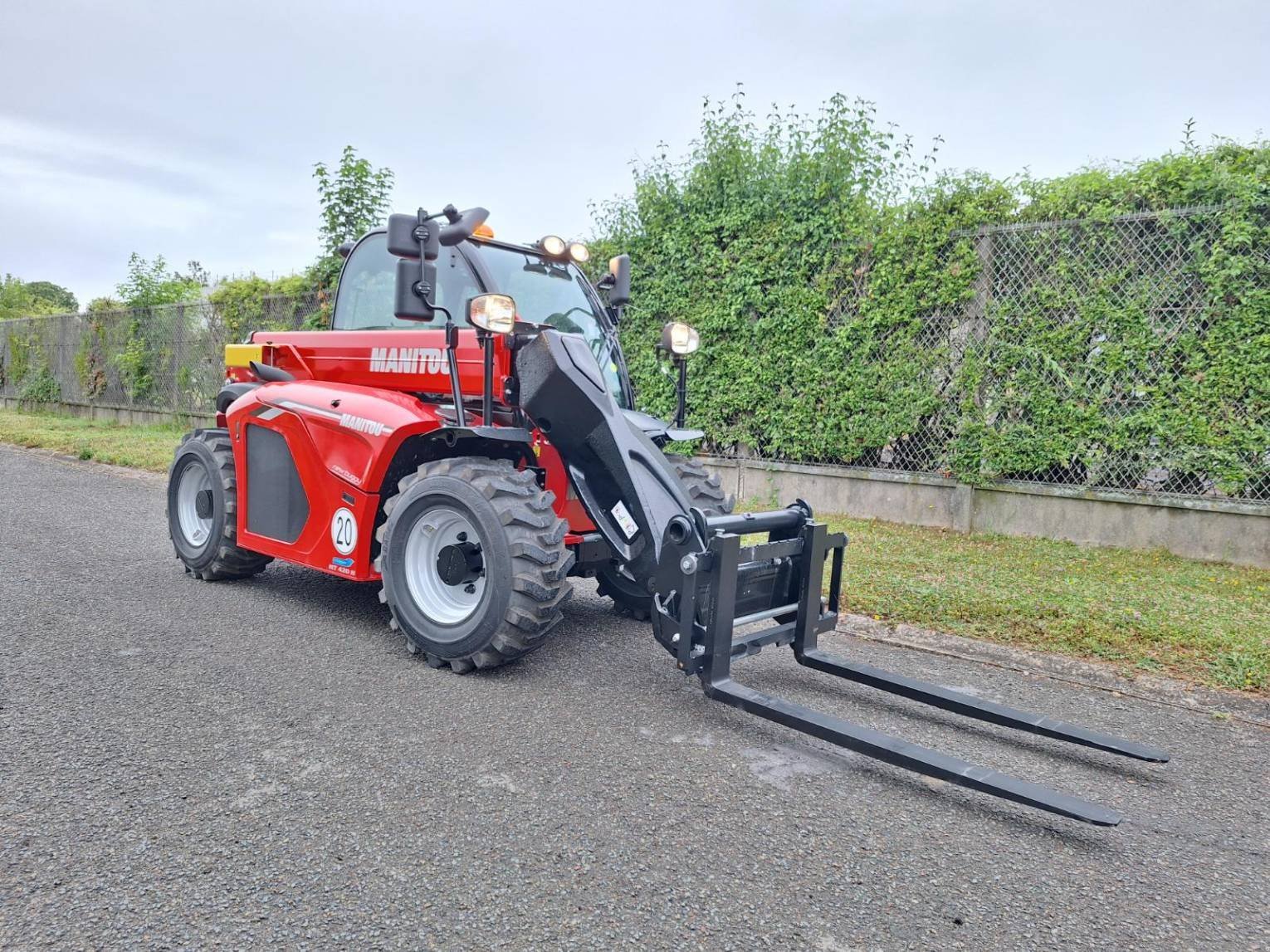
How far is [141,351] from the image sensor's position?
55.6 feet

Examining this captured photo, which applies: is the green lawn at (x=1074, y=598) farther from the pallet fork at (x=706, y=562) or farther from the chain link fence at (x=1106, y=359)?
the pallet fork at (x=706, y=562)

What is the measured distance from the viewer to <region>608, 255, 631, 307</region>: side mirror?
5.21 meters

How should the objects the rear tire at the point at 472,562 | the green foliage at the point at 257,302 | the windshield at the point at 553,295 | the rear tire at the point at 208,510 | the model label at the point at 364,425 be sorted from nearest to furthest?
the rear tire at the point at 472,562, the model label at the point at 364,425, the windshield at the point at 553,295, the rear tire at the point at 208,510, the green foliage at the point at 257,302

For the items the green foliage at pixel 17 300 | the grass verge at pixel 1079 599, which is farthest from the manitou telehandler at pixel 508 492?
the green foliage at pixel 17 300

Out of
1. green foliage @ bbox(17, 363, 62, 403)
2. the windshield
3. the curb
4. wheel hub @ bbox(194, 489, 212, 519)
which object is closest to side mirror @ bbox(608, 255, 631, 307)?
the windshield

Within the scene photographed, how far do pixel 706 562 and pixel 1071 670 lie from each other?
210cm

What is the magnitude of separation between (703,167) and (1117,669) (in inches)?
259

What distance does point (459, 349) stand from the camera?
4496 millimetres

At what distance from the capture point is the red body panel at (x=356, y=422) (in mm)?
4445

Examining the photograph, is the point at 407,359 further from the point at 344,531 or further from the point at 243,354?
the point at 243,354

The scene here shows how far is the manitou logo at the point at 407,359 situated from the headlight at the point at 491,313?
0.72 metres

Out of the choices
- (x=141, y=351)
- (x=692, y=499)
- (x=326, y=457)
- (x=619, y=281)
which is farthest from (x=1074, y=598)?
(x=141, y=351)

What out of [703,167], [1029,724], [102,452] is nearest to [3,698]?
[1029,724]

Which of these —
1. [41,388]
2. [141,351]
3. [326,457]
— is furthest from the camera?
[41,388]
